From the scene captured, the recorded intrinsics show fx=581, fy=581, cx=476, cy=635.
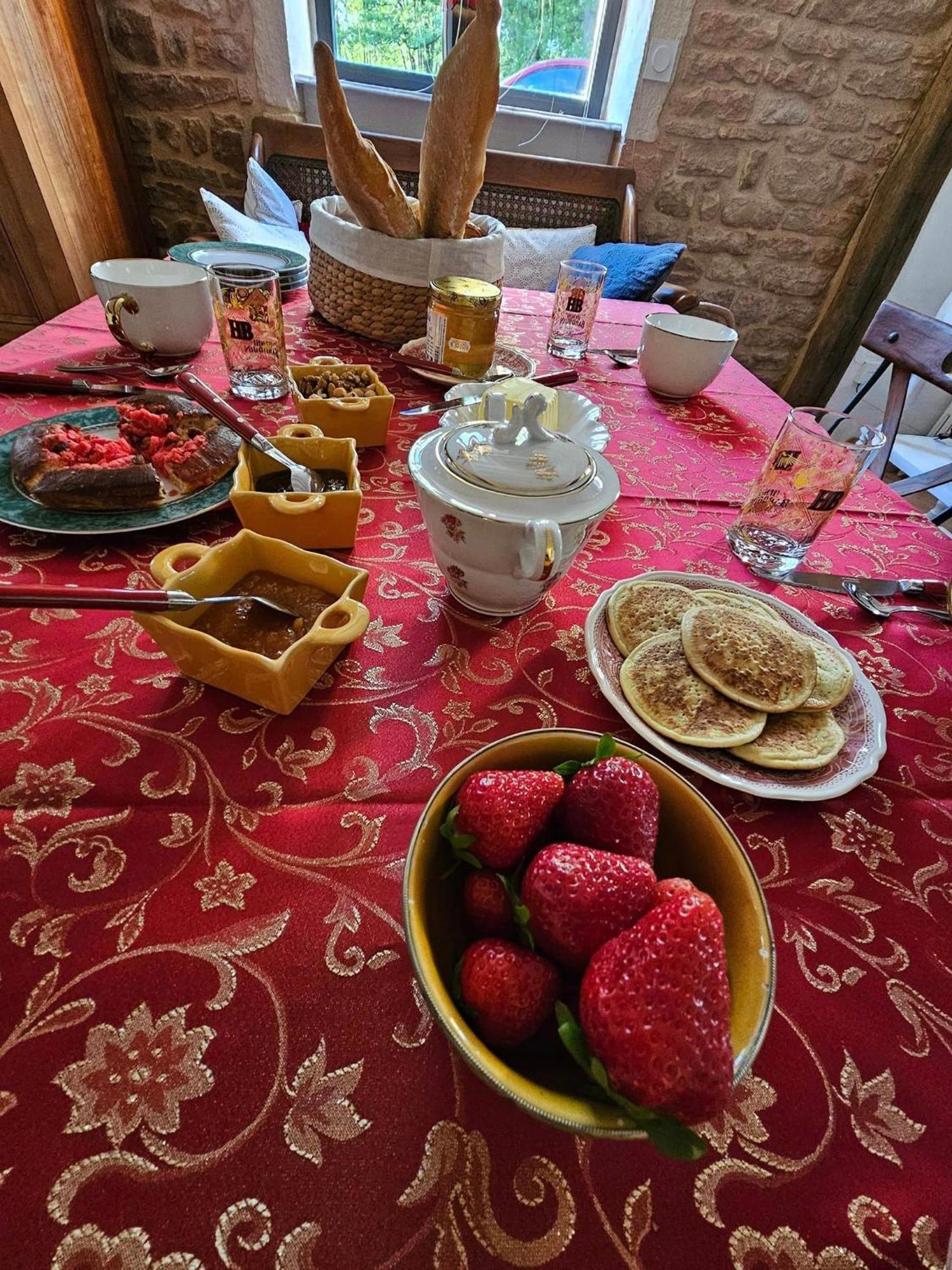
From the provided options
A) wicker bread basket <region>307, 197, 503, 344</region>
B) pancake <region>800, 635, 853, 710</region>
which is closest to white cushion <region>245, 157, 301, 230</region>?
wicker bread basket <region>307, 197, 503, 344</region>

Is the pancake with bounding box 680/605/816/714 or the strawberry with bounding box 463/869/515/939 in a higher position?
the strawberry with bounding box 463/869/515/939

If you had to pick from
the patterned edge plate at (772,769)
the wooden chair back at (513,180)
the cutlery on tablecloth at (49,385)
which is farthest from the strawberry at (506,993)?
the wooden chair back at (513,180)

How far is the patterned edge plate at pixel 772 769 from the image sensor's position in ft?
1.47

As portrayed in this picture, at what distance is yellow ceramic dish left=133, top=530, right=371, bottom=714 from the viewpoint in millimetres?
445

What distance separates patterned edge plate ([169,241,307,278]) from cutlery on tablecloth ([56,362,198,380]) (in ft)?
1.24

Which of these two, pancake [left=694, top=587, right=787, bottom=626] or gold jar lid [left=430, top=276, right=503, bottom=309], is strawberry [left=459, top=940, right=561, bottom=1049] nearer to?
pancake [left=694, top=587, right=787, bottom=626]

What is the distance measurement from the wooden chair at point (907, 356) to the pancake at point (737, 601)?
3.02 feet

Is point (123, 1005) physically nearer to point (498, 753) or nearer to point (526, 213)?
point (498, 753)

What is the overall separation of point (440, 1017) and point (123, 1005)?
0.19 meters

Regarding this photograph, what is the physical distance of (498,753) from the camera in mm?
365

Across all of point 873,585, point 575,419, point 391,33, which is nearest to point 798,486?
point 873,585

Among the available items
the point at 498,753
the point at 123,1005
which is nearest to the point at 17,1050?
the point at 123,1005

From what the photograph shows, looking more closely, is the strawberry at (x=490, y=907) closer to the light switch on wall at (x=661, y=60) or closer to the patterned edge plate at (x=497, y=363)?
the patterned edge plate at (x=497, y=363)

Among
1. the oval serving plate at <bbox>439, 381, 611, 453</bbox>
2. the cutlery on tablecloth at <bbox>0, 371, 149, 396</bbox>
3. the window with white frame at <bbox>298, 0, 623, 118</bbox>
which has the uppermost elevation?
the window with white frame at <bbox>298, 0, 623, 118</bbox>
